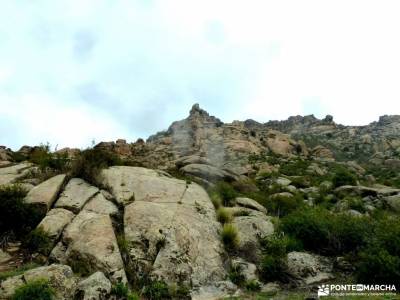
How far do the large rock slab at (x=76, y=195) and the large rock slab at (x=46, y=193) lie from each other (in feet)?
0.97

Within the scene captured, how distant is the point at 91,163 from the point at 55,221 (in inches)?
182

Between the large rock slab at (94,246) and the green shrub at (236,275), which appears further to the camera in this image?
the green shrub at (236,275)

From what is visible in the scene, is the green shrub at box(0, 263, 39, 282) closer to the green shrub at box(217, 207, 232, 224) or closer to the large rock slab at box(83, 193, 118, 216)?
the large rock slab at box(83, 193, 118, 216)

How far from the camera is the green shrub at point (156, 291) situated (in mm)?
12133

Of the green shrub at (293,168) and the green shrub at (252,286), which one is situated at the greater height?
the green shrub at (293,168)

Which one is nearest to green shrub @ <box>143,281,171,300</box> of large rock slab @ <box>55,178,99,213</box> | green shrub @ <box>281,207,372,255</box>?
large rock slab @ <box>55,178,99,213</box>

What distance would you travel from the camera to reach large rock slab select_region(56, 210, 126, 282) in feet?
41.2

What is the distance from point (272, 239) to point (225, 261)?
223cm

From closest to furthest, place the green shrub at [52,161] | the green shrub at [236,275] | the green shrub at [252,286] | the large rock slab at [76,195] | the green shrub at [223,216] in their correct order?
the green shrub at [252,286] → the green shrub at [236,275] → the large rock slab at [76,195] → the green shrub at [223,216] → the green shrub at [52,161]

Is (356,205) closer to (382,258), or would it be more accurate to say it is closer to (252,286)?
(382,258)

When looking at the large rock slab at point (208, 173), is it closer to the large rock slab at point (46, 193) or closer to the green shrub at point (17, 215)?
the large rock slab at point (46, 193)

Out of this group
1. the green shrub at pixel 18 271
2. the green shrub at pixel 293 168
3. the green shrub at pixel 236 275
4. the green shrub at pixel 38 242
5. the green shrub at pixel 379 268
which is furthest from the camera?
the green shrub at pixel 293 168

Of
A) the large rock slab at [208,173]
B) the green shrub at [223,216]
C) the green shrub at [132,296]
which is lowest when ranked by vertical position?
the green shrub at [132,296]

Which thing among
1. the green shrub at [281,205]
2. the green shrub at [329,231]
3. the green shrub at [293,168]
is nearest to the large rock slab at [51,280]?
the green shrub at [329,231]
